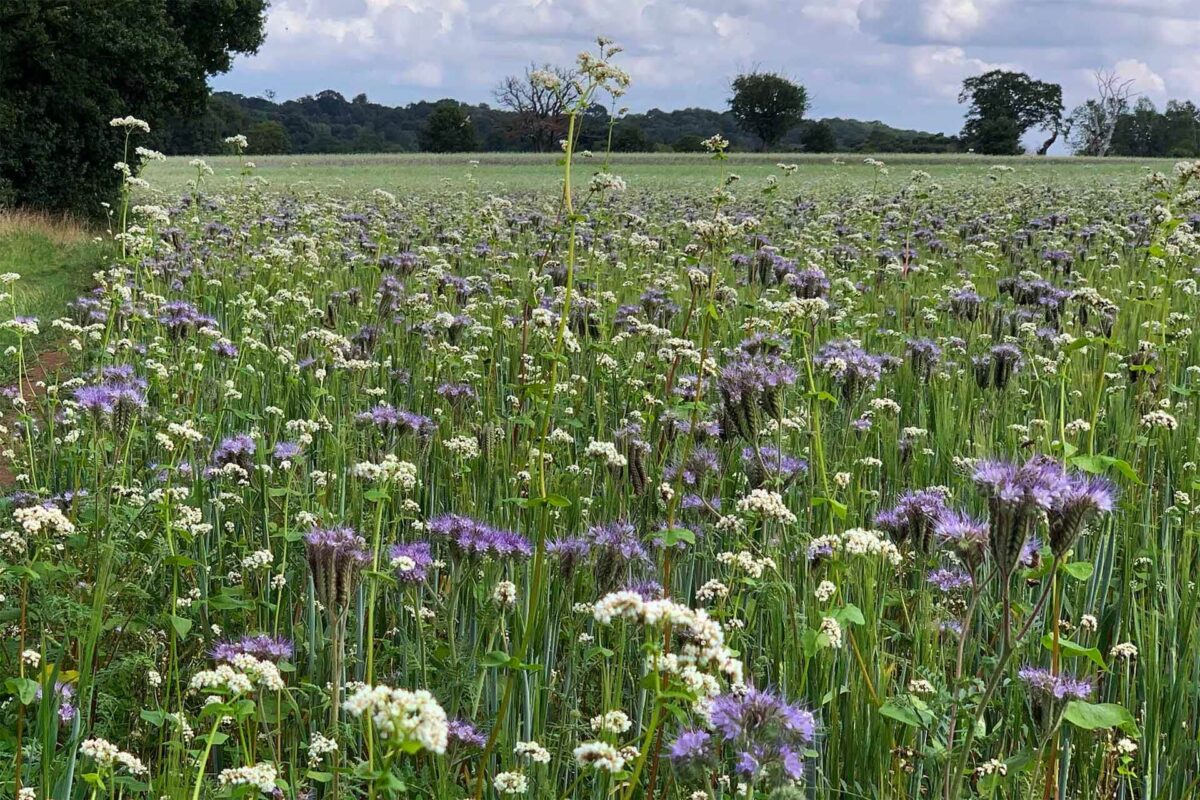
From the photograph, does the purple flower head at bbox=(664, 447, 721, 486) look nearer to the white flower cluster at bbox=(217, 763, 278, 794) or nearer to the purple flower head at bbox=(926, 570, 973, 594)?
the purple flower head at bbox=(926, 570, 973, 594)

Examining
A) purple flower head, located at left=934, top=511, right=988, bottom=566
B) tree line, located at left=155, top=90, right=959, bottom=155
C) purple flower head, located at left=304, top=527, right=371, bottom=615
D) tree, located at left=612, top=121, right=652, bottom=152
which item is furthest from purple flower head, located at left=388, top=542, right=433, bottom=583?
tree, located at left=612, top=121, right=652, bottom=152

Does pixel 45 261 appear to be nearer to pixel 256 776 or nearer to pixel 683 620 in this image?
pixel 256 776

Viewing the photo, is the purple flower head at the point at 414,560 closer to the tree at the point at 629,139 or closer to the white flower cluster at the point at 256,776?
the white flower cluster at the point at 256,776

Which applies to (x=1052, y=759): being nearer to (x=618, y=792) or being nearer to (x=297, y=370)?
(x=618, y=792)

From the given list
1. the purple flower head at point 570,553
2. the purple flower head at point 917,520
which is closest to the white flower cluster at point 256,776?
the purple flower head at point 570,553

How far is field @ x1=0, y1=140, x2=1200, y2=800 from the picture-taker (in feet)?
7.20

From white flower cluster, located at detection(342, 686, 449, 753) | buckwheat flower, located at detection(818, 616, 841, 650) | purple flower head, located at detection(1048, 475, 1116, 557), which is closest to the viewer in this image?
white flower cluster, located at detection(342, 686, 449, 753)

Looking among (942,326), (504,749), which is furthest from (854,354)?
(942,326)

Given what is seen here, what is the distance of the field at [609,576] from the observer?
7.20 feet

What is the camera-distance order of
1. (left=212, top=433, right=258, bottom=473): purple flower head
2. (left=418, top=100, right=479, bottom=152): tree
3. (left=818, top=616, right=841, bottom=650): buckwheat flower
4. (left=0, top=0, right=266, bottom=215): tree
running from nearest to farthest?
(left=818, top=616, right=841, bottom=650): buckwheat flower
(left=212, top=433, right=258, bottom=473): purple flower head
(left=0, top=0, right=266, bottom=215): tree
(left=418, top=100, right=479, bottom=152): tree

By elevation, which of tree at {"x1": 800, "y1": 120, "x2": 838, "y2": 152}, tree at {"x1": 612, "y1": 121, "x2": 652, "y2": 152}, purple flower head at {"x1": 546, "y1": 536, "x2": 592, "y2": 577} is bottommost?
purple flower head at {"x1": 546, "y1": 536, "x2": 592, "y2": 577}

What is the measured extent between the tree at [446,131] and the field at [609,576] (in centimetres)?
8646

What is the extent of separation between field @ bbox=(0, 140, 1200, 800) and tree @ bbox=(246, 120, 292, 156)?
306 feet

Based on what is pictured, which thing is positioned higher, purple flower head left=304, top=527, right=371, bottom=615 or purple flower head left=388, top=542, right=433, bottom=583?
purple flower head left=304, top=527, right=371, bottom=615
